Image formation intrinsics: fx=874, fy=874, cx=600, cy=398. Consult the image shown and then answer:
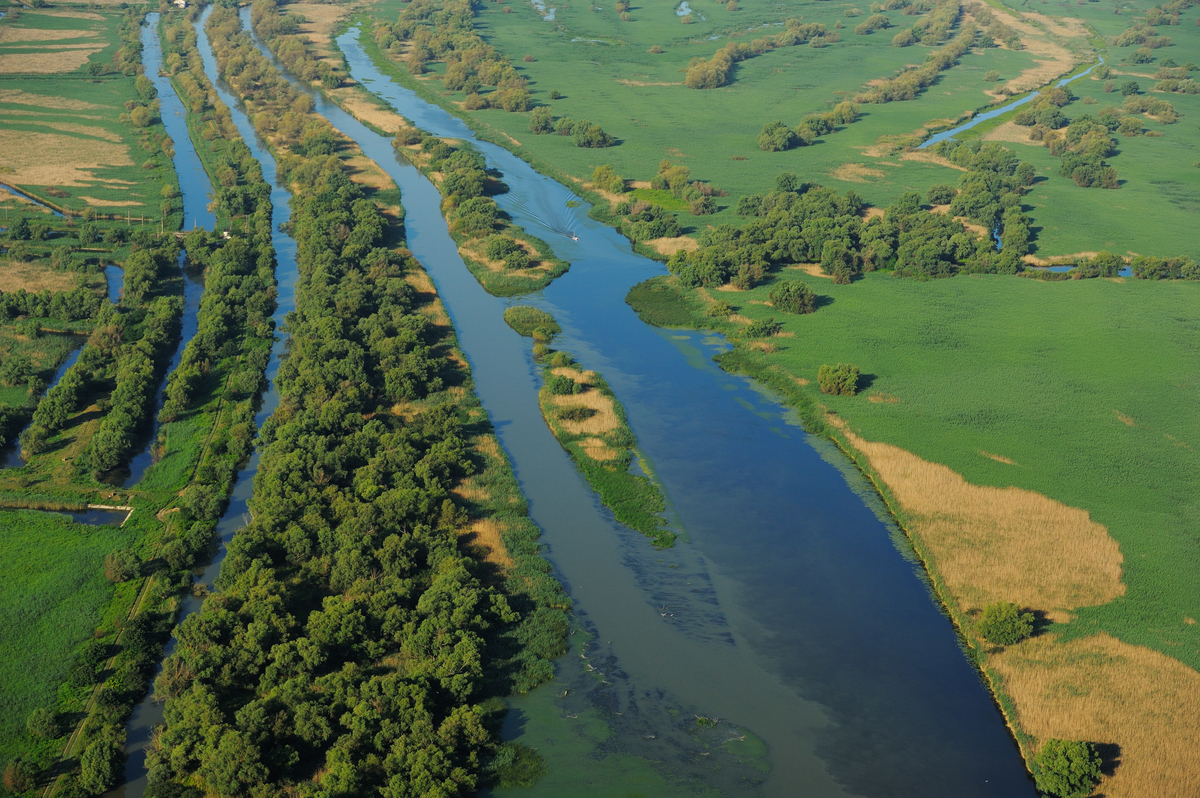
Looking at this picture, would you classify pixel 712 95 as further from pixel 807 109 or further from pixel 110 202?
pixel 110 202

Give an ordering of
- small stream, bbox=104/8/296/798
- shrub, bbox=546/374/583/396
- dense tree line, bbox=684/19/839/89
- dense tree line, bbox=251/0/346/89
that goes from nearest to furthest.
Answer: small stream, bbox=104/8/296/798 → shrub, bbox=546/374/583/396 → dense tree line, bbox=251/0/346/89 → dense tree line, bbox=684/19/839/89

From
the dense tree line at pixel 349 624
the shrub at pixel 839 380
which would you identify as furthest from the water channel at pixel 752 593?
the dense tree line at pixel 349 624

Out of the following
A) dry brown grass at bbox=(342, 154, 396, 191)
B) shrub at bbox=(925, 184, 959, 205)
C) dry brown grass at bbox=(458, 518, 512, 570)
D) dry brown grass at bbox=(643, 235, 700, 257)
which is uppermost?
dry brown grass at bbox=(342, 154, 396, 191)

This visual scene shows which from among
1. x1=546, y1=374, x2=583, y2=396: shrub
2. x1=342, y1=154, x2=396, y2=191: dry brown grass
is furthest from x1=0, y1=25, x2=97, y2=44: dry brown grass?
x1=546, y1=374, x2=583, y2=396: shrub

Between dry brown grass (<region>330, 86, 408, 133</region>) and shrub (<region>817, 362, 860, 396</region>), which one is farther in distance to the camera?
dry brown grass (<region>330, 86, 408, 133</region>)

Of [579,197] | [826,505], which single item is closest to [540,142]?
[579,197]

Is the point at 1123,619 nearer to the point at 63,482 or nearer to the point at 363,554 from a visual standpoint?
the point at 363,554

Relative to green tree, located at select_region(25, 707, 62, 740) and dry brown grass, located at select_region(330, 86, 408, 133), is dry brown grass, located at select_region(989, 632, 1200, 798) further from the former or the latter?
dry brown grass, located at select_region(330, 86, 408, 133)
